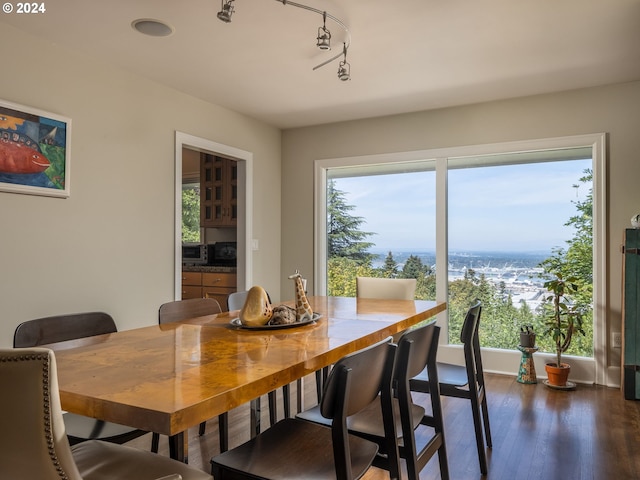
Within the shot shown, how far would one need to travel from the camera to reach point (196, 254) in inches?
224

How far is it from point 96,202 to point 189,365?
7.56ft

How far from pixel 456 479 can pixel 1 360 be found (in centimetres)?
203

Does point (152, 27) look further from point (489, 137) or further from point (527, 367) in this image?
point (527, 367)

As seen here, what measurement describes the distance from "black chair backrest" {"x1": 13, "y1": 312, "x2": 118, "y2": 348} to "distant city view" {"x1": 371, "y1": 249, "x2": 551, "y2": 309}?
10.4 feet

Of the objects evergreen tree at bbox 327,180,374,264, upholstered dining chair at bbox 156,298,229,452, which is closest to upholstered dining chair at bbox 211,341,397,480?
upholstered dining chair at bbox 156,298,229,452

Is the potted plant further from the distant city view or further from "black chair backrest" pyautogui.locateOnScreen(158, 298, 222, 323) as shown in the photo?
"black chair backrest" pyautogui.locateOnScreen(158, 298, 222, 323)

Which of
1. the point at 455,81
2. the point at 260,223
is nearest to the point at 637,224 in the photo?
the point at 455,81

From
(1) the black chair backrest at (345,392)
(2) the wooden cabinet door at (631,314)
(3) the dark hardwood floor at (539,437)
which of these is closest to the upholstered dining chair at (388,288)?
(3) the dark hardwood floor at (539,437)

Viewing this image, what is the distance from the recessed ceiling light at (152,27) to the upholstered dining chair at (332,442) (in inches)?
90.7

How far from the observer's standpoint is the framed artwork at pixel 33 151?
2666 millimetres

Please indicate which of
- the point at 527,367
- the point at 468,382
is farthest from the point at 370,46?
the point at 527,367

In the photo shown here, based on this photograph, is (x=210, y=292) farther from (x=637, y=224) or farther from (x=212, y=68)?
(x=637, y=224)

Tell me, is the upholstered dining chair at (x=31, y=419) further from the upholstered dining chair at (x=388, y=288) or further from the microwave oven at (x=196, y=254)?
the microwave oven at (x=196, y=254)

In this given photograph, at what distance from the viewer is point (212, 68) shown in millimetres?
3373
